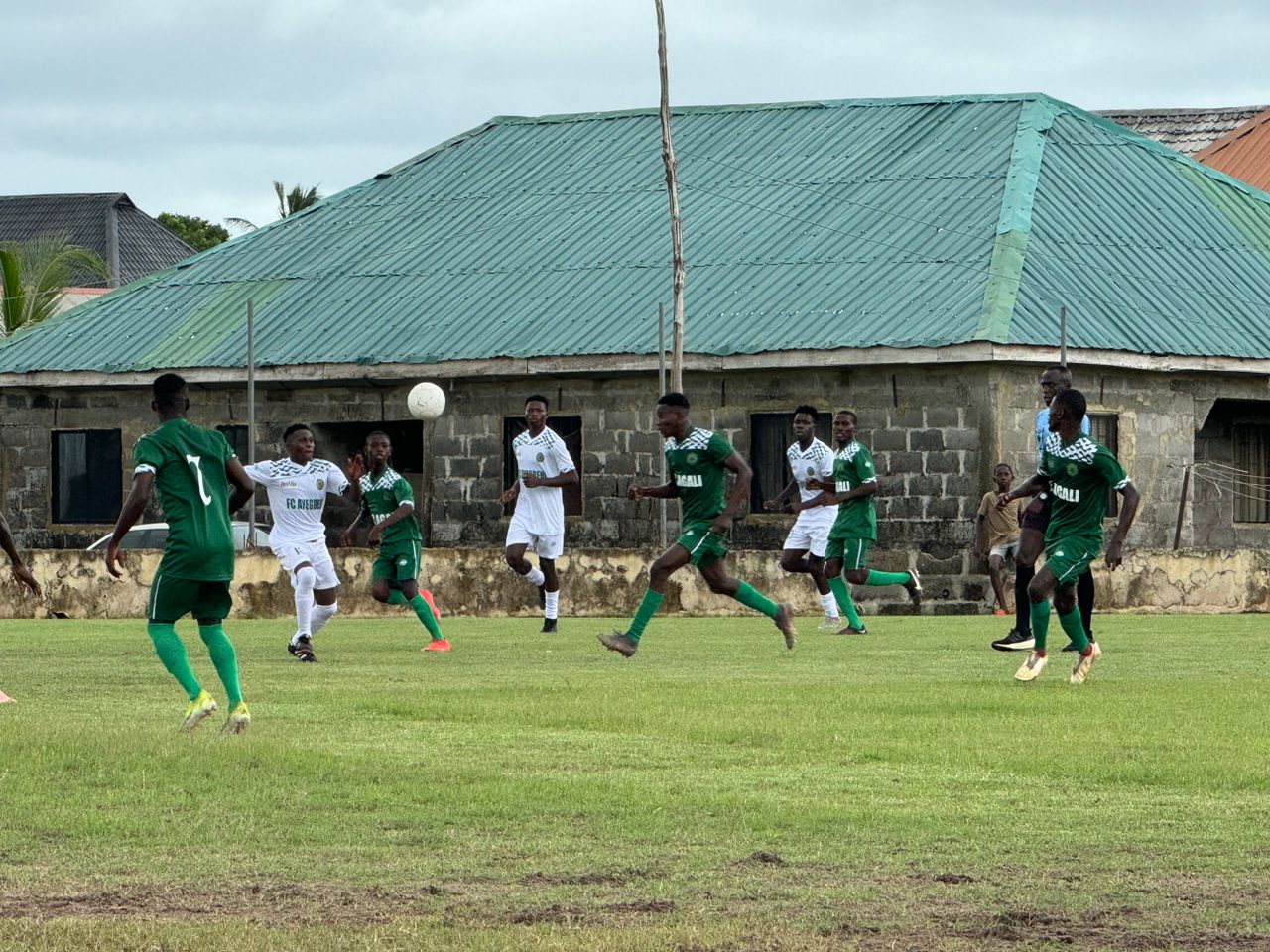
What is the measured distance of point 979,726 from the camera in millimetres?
12516

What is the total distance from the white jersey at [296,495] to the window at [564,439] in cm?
1547

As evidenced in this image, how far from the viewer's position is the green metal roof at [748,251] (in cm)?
3300

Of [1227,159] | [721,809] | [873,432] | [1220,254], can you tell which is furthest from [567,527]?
[721,809]

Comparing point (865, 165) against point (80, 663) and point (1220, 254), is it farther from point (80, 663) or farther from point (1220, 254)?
point (80, 663)

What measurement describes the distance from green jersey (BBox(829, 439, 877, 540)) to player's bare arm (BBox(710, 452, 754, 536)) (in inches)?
144

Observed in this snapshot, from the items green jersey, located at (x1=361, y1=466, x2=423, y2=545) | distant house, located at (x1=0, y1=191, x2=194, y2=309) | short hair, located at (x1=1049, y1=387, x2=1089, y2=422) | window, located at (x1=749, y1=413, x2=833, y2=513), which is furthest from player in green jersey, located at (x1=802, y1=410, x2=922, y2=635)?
distant house, located at (x1=0, y1=191, x2=194, y2=309)

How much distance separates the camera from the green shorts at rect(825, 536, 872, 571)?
21703 millimetres

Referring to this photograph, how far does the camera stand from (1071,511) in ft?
49.8

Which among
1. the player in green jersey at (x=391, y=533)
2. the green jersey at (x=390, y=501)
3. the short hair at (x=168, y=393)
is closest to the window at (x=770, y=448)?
the green jersey at (x=390, y=501)

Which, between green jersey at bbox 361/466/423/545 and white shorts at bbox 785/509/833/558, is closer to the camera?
green jersey at bbox 361/466/423/545

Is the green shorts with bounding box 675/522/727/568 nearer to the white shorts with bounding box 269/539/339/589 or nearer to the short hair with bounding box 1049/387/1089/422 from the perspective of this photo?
the white shorts with bounding box 269/539/339/589

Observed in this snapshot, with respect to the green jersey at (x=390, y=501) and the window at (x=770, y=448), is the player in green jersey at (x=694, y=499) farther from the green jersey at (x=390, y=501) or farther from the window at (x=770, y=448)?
the window at (x=770, y=448)

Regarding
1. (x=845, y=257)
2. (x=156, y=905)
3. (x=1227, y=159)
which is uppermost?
(x=1227, y=159)

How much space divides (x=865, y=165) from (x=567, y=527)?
7.38 meters
